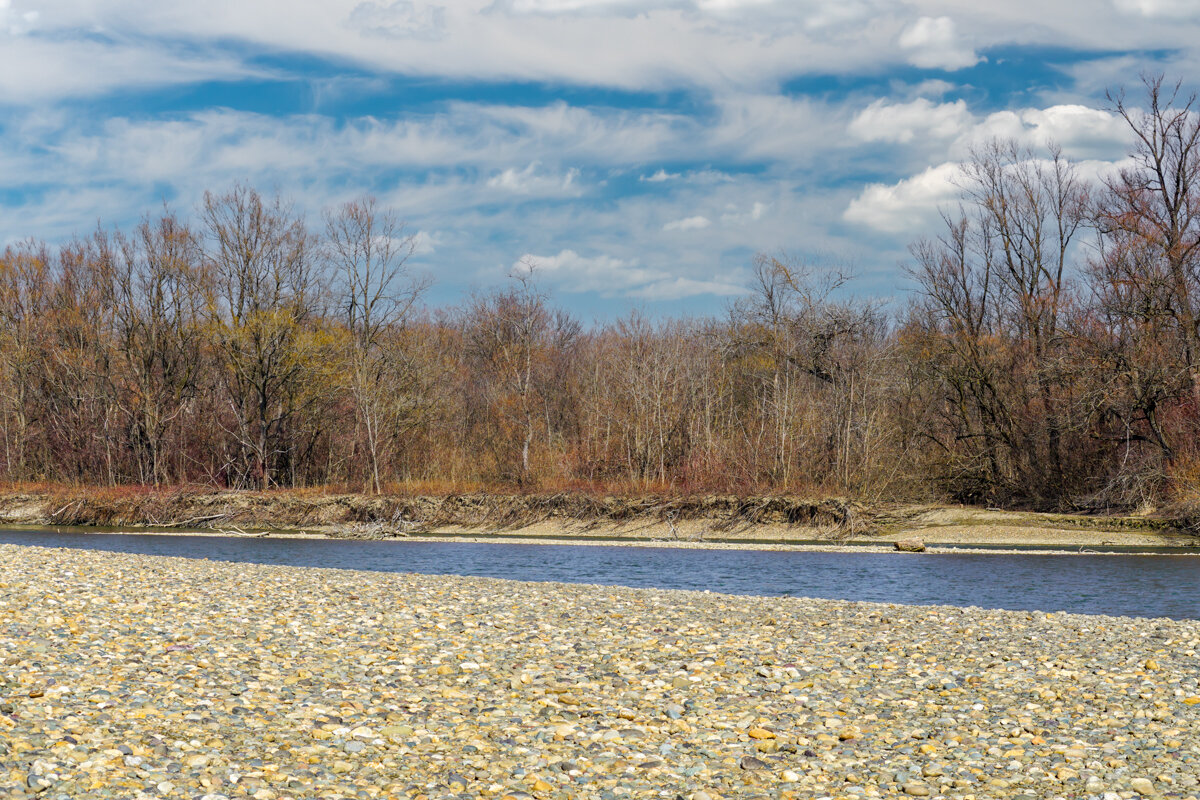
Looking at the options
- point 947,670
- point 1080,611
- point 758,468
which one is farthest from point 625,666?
point 758,468

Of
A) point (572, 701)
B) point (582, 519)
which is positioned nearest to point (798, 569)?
point (582, 519)

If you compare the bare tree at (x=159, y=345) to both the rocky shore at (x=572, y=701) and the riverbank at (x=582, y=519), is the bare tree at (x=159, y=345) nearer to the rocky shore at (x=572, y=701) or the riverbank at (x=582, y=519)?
the riverbank at (x=582, y=519)

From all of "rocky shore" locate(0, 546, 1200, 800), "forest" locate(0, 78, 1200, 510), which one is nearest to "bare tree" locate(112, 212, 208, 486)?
"forest" locate(0, 78, 1200, 510)

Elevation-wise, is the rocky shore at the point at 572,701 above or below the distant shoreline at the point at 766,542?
above

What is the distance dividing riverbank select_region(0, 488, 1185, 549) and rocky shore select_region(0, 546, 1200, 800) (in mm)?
20704

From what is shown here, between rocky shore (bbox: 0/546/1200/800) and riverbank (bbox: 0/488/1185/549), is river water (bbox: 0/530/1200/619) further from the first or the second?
rocky shore (bbox: 0/546/1200/800)

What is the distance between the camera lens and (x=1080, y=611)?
61.2 ft

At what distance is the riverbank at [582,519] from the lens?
115 feet

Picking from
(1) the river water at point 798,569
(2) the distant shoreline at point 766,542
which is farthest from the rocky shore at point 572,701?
(2) the distant shoreline at point 766,542

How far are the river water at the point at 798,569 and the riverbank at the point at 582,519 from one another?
12.0 ft

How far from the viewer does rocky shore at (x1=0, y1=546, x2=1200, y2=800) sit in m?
7.30

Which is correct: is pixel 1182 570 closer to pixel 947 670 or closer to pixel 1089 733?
pixel 947 670

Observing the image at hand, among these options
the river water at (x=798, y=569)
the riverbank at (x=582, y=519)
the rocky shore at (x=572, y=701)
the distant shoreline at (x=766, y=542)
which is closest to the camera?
the rocky shore at (x=572, y=701)

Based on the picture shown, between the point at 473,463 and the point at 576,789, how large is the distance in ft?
136
